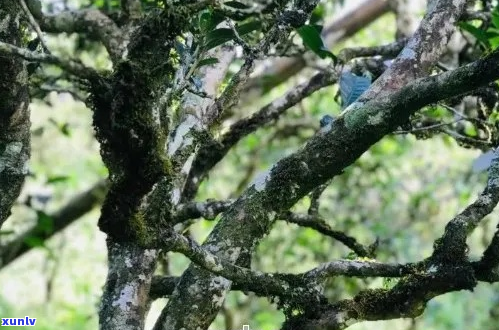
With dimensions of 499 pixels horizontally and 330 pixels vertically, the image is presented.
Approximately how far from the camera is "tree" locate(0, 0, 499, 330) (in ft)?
3.25

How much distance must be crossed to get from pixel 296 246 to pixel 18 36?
124 inches

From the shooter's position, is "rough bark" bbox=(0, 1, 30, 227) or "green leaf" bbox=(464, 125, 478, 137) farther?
"green leaf" bbox=(464, 125, 478, 137)

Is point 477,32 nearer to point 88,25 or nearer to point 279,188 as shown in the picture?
point 279,188

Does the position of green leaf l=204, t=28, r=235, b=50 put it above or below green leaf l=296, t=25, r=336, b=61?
below

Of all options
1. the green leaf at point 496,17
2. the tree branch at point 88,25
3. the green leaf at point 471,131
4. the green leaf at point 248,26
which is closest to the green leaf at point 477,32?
the green leaf at point 496,17

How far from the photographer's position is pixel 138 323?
1.38 metres

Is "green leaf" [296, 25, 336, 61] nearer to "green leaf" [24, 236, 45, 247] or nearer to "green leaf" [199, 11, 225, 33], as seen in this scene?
"green leaf" [199, 11, 225, 33]

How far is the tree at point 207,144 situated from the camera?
39.0 inches

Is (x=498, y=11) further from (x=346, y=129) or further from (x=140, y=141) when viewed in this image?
(x=140, y=141)

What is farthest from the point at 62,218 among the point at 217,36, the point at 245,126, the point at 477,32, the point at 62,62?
the point at 62,62

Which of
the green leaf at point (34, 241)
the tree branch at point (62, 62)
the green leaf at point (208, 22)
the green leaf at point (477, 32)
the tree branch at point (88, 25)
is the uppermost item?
the tree branch at point (88, 25)

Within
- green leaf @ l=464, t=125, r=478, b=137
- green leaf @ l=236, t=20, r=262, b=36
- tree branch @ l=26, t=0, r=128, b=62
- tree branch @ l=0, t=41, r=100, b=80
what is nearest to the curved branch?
green leaf @ l=236, t=20, r=262, b=36

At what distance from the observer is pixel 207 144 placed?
142 cm

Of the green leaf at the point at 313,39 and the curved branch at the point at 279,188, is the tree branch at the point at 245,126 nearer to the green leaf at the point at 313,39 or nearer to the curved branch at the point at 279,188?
the green leaf at the point at 313,39
